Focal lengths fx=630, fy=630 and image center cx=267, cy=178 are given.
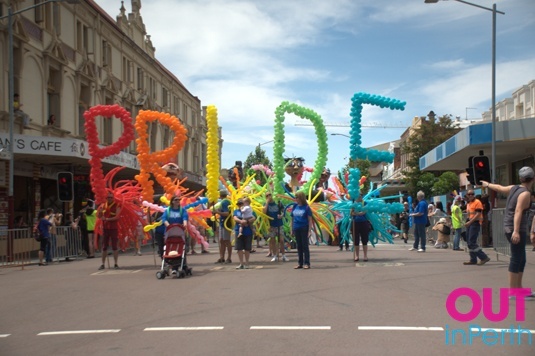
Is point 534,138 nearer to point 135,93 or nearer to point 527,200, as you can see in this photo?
point 527,200

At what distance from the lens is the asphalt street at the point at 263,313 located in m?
6.52

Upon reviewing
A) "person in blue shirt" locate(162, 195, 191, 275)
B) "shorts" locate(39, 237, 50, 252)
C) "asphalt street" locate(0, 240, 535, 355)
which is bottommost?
"asphalt street" locate(0, 240, 535, 355)

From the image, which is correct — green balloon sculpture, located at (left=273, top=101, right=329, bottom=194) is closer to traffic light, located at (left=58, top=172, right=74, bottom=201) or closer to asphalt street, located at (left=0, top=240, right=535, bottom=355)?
asphalt street, located at (left=0, top=240, right=535, bottom=355)

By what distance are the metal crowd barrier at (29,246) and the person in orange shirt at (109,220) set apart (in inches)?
132

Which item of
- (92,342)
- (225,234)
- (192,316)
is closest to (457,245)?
(225,234)

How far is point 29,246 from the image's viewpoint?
1803 cm

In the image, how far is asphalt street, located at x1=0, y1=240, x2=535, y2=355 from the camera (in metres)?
6.52

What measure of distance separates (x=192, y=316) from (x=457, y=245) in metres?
13.0

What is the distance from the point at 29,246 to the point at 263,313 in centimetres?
1186

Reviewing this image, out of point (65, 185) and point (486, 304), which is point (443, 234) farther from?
point (486, 304)

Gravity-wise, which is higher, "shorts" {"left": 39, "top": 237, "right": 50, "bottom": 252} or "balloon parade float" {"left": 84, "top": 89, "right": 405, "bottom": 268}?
"balloon parade float" {"left": 84, "top": 89, "right": 405, "bottom": 268}

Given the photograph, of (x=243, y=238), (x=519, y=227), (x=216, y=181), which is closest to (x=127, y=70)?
(x=216, y=181)

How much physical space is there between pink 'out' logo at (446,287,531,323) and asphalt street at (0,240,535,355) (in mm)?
98

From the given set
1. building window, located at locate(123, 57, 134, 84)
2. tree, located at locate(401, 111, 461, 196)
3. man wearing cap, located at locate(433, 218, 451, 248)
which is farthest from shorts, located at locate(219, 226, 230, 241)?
tree, located at locate(401, 111, 461, 196)
